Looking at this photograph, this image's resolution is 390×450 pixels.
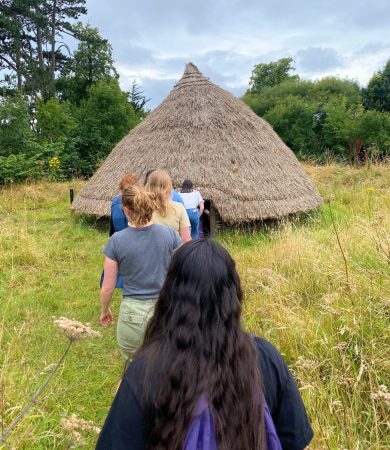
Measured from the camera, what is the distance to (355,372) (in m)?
2.52

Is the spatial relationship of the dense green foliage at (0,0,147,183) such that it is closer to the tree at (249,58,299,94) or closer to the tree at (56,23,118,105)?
the tree at (56,23,118,105)

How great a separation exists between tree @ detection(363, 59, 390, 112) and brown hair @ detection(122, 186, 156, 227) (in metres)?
22.9

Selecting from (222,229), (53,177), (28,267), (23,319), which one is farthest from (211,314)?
(53,177)

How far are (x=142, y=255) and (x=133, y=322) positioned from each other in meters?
0.44

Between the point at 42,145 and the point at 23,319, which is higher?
the point at 42,145

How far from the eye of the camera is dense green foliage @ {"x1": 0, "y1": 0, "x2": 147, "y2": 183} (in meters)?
14.5

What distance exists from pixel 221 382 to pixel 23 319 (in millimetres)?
4019

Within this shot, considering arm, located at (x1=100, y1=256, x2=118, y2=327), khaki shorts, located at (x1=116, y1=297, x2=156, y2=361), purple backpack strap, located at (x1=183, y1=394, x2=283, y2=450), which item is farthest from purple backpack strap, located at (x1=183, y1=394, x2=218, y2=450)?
arm, located at (x1=100, y1=256, x2=118, y2=327)

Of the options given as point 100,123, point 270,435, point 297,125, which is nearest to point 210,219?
point 270,435

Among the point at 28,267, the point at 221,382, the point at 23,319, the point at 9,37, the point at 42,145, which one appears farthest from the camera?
the point at 9,37

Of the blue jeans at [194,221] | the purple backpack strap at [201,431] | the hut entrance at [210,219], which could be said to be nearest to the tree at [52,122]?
the hut entrance at [210,219]

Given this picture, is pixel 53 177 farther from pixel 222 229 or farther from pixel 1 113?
pixel 222 229

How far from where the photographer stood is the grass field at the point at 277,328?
2.27 metres

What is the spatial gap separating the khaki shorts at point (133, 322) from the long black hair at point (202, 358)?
4.45ft
